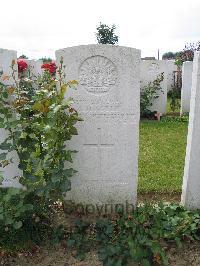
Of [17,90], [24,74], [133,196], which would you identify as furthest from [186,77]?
[17,90]

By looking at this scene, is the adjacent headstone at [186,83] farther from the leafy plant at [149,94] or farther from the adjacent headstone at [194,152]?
the adjacent headstone at [194,152]

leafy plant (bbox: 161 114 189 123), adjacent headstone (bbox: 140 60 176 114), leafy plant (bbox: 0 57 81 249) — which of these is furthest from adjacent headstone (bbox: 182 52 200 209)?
adjacent headstone (bbox: 140 60 176 114)

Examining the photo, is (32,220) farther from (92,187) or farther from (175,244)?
(175,244)

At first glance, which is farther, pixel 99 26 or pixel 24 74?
pixel 99 26

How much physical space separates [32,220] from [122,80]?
1571 millimetres

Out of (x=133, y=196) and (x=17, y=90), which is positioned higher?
(x=17, y=90)

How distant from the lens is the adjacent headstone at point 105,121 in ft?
11.3

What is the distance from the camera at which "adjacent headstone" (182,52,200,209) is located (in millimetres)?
3434

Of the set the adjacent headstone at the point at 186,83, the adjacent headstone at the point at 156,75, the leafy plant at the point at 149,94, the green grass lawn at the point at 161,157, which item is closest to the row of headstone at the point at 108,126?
the green grass lawn at the point at 161,157

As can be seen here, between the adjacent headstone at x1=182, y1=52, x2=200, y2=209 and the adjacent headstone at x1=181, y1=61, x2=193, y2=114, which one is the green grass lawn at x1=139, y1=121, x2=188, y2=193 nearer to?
the adjacent headstone at x1=182, y1=52, x2=200, y2=209

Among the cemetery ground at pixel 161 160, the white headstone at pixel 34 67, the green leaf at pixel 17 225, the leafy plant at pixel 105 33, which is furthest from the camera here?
the leafy plant at pixel 105 33

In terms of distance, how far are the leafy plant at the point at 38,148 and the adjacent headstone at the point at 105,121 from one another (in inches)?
8.4

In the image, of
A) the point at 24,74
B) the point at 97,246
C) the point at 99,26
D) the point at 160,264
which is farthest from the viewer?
the point at 99,26

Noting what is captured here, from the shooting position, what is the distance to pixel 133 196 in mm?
3809
